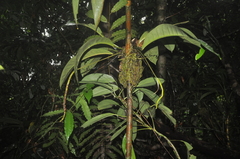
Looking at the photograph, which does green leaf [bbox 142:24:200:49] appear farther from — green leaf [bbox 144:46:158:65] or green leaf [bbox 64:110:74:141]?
green leaf [bbox 64:110:74:141]

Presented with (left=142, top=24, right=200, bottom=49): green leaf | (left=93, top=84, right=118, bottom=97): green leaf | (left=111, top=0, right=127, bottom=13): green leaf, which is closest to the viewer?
(left=142, top=24, right=200, bottom=49): green leaf

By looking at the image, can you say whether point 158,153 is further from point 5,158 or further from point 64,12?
point 64,12

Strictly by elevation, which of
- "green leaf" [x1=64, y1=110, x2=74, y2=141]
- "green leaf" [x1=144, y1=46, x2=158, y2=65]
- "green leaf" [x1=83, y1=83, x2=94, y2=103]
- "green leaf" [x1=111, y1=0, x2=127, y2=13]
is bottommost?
"green leaf" [x1=64, y1=110, x2=74, y2=141]

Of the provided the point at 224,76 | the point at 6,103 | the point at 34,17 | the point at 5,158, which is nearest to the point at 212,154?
the point at 224,76

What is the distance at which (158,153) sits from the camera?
4.65 ft

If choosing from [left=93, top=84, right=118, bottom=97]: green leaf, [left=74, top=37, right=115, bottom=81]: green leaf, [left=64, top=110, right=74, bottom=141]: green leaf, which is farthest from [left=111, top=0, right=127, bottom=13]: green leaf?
[left=64, top=110, right=74, bottom=141]: green leaf

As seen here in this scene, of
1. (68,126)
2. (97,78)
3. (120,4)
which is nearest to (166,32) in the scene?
(120,4)

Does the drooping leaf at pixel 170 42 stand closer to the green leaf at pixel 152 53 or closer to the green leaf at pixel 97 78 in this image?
the green leaf at pixel 152 53

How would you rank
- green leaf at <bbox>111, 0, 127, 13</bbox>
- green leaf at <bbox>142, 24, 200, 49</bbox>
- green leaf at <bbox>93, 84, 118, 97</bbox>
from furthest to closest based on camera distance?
green leaf at <bbox>93, 84, 118, 97</bbox>
green leaf at <bbox>111, 0, 127, 13</bbox>
green leaf at <bbox>142, 24, 200, 49</bbox>

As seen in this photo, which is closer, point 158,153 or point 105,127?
point 105,127

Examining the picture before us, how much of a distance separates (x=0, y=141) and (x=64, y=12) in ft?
5.03

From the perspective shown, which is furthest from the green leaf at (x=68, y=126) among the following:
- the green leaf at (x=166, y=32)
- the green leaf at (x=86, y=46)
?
the green leaf at (x=166, y=32)

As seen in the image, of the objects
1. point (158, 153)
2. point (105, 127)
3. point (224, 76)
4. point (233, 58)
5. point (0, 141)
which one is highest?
point (233, 58)

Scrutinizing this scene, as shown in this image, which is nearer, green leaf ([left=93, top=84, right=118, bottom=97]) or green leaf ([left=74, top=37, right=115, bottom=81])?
green leaf ([left=74, top=37, right=115, bottom=81])
